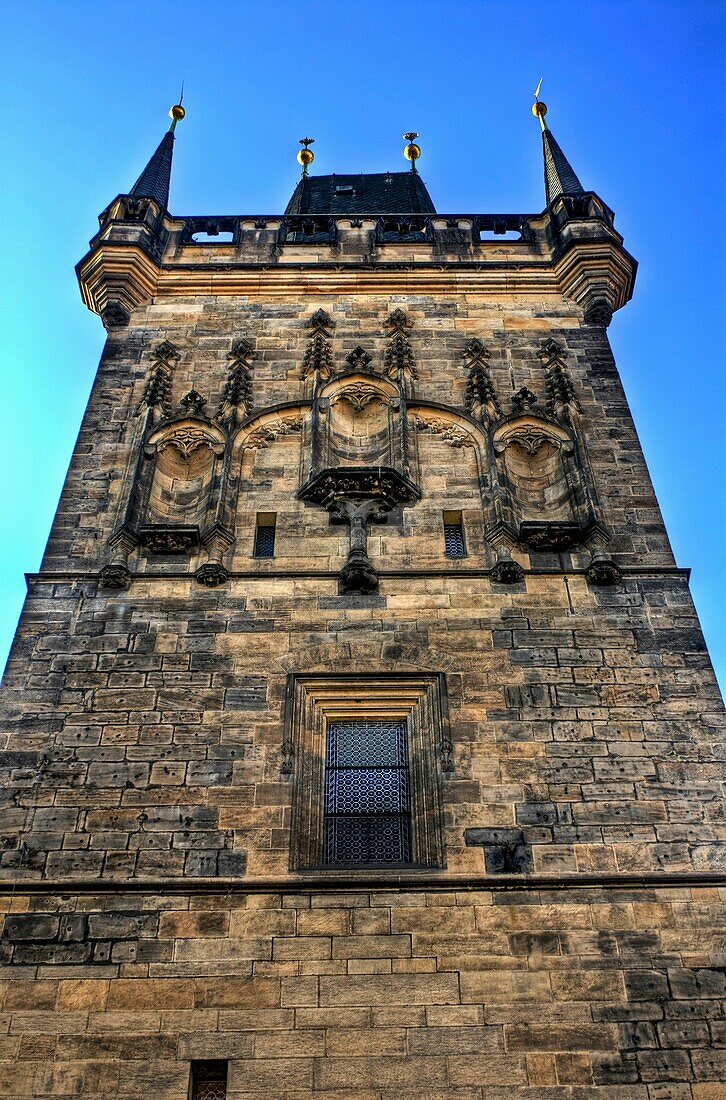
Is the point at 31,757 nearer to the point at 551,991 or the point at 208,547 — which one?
the point at 208,547

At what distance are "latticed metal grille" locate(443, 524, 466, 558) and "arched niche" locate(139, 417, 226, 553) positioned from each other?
→ 214 cm

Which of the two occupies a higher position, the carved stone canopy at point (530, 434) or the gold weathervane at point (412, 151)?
the gold weathervane at point (412, 151)

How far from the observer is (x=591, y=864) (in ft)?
24.2

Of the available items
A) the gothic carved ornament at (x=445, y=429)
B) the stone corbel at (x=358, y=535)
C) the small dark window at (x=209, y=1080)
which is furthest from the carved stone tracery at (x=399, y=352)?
the small dark window at (x=209, y=1080)

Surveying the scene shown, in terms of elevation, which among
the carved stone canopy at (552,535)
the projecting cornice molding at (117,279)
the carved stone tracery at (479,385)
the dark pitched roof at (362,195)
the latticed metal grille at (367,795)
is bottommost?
the latticed metal grille at (367,795)

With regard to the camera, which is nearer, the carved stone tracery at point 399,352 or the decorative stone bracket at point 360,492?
the decorative stone bracket at point 360,492

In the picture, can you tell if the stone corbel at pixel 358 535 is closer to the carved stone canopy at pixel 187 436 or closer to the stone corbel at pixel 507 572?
the stone corbel at pixel 507 572

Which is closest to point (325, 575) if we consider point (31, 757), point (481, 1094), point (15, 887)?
point (31, 757)

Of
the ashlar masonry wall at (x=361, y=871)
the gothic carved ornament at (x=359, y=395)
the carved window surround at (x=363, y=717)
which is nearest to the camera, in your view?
the ashlar masonry wall at (x=361, y=871)

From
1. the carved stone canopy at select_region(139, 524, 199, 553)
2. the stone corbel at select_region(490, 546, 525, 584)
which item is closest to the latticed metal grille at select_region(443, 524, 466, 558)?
the stone corbel at select_region(490, 546, 525, 584)

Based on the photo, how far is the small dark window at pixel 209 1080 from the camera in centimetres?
640

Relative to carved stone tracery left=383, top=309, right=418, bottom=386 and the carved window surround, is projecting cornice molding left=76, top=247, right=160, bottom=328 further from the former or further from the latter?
the carved window surround

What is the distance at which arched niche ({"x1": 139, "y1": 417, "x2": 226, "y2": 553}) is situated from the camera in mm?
9570

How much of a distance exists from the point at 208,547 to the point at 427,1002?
14.0 ft
